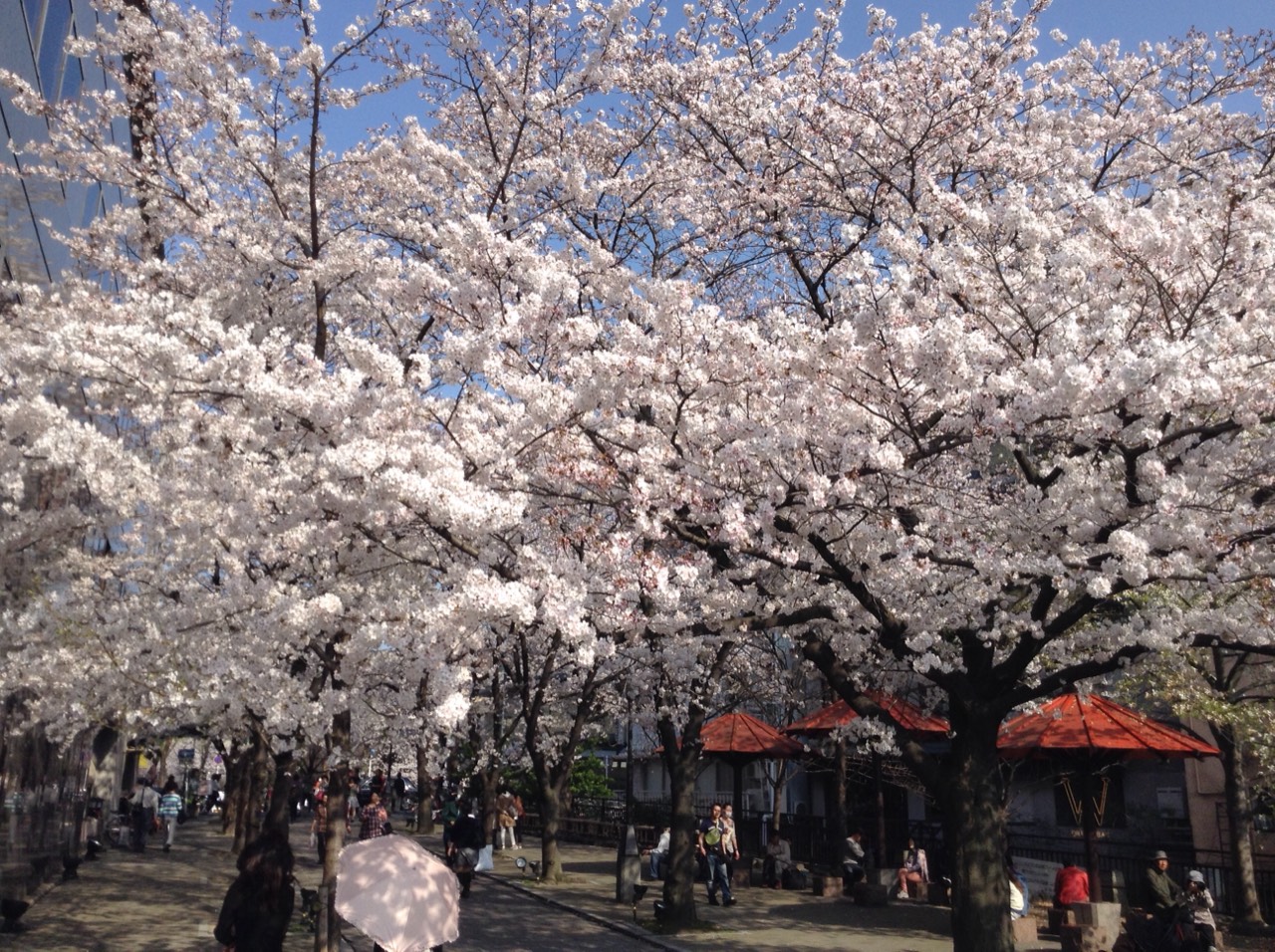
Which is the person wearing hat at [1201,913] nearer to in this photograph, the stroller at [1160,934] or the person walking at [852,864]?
the stroller at [1160,934]

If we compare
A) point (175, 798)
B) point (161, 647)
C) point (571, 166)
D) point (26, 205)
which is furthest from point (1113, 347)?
point (175, 798)

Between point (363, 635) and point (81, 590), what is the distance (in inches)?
224

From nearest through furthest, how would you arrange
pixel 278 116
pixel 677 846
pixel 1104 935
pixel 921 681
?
pixel 278 116
pixel 1104 935
pixel 677 846
pixel 921 681

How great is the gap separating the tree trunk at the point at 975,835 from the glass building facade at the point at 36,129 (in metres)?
12.5

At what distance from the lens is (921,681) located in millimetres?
18688

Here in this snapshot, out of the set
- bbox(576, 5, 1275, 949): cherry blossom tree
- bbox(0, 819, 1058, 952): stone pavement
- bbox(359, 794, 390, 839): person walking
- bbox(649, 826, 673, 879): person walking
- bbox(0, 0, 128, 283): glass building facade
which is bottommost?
bbox(0, 819, 1058, 952): stone pavement

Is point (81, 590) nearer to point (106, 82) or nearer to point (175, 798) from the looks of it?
point (106, 82)

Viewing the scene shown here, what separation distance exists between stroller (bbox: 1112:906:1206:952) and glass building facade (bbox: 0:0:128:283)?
51.0 ft

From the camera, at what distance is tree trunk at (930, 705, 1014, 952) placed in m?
9.79

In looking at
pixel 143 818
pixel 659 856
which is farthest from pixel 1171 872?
pixel 143 818

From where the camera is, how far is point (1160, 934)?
11.7 m

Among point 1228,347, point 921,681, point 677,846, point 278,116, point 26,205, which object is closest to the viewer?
point 1228,347

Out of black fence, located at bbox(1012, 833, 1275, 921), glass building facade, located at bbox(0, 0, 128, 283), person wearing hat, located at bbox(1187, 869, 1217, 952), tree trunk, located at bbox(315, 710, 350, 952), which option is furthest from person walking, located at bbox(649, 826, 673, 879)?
glass building facade, located at bbox(0, 0, 128, 283)

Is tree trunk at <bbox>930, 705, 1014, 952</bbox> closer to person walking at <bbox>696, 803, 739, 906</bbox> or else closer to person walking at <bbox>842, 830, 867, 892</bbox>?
person walking at <bbox>696, 803, 739, 906</bbox>
